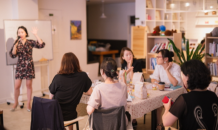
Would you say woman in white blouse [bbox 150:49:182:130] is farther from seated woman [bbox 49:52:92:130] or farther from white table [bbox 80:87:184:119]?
seated woman [bbox 49:52:92:130]

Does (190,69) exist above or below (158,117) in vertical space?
above

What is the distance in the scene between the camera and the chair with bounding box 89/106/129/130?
2.31 metres

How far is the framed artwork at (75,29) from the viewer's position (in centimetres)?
666

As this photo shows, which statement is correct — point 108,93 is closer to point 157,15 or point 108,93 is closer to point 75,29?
point 75,29

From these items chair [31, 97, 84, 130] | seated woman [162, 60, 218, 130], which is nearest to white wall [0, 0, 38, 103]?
chair [31, 97, 84, 130]

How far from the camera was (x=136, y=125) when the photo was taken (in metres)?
4.01

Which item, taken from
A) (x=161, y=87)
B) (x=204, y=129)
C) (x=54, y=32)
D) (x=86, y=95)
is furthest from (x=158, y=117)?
(x=54, y=32)

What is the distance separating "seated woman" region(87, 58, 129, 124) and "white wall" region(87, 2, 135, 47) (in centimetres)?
781

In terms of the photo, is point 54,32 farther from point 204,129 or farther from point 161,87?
point 204,129

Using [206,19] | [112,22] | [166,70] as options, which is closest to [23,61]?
[166,70]

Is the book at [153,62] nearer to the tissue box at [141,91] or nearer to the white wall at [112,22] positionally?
the tissue box at [141,91]

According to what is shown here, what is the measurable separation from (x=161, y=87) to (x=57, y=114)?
1.39 metres

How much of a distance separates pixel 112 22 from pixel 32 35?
560 centimetres

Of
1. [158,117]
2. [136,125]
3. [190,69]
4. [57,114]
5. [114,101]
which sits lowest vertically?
[136,125]
